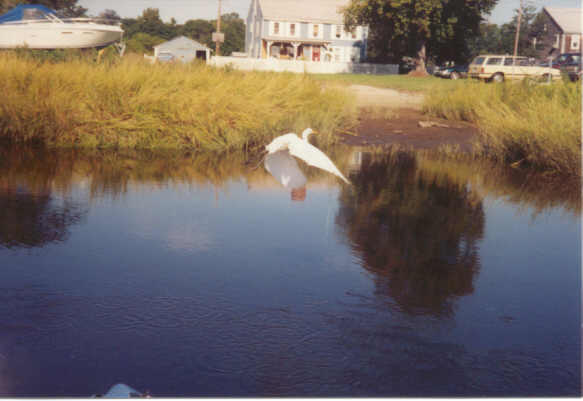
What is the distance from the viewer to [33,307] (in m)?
5.55

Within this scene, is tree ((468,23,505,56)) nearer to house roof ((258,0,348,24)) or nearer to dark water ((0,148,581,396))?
house roof ((258,0,348,24))

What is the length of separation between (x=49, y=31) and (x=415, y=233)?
1680cm

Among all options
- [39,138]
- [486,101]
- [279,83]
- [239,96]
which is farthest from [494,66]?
[39,138]

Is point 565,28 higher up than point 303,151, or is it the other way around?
point 565,28

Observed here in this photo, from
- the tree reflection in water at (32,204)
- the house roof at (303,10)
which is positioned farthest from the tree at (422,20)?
the tree reflection in water at (32,204)

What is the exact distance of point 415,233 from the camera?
8.22 m

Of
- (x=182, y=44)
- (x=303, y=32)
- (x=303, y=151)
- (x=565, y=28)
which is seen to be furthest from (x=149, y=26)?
(x=303, y=151)

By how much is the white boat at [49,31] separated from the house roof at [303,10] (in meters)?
31.7

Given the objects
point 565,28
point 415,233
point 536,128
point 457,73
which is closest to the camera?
point 415,233

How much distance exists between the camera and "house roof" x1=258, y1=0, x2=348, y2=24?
54.3 m

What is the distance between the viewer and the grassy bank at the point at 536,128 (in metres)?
11.9

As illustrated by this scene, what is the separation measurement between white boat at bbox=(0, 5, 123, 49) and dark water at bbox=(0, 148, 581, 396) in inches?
451

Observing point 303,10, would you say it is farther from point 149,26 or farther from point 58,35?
point 58,35

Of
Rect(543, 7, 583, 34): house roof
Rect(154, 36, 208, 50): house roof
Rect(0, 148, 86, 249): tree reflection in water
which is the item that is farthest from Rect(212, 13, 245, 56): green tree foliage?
Rect(0, 148, 86, 249): tree reflection in water
